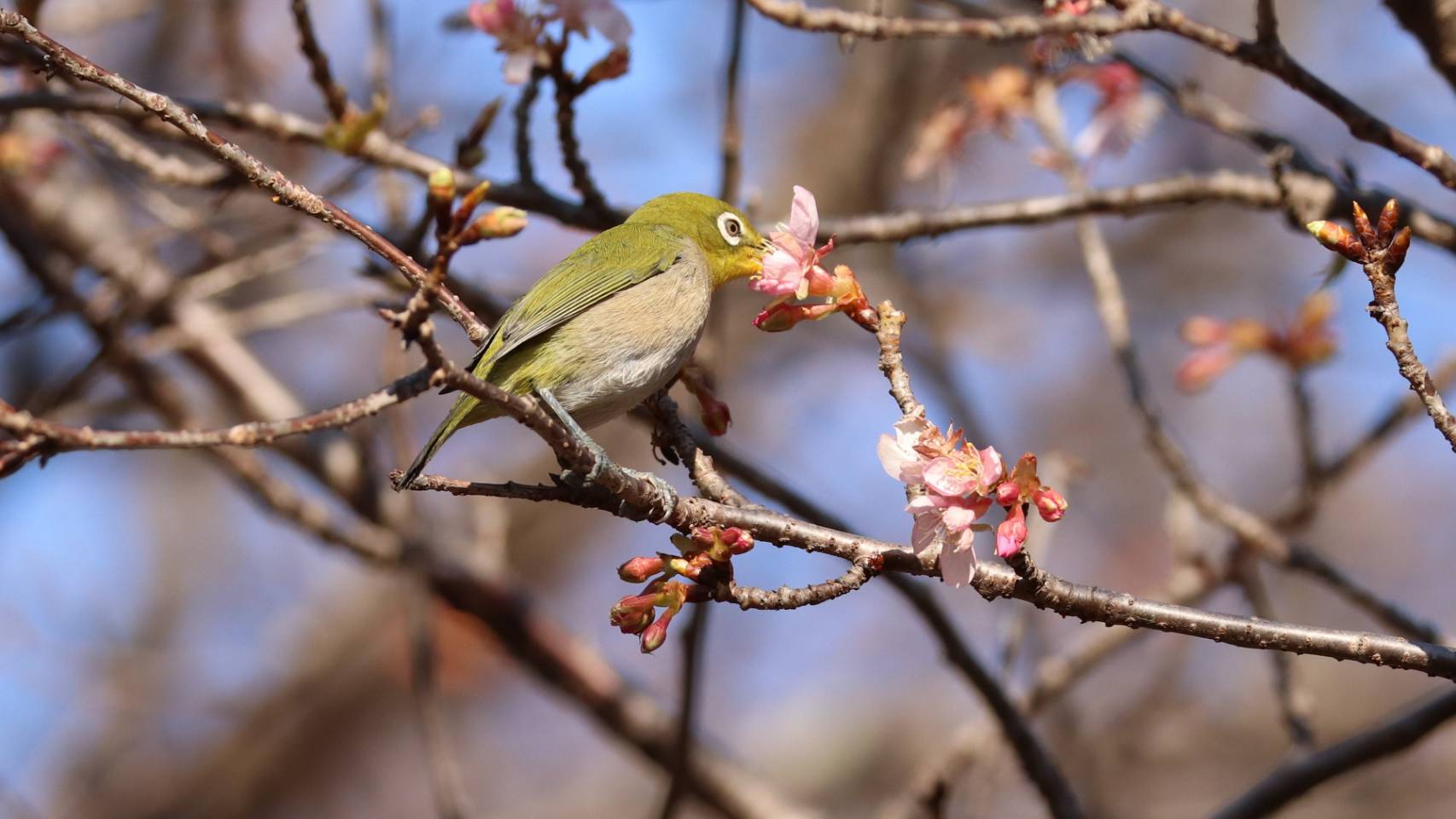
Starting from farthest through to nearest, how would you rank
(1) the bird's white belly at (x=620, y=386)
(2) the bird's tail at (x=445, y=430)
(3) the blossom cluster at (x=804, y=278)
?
(1) the bird's white belly at (x=620, y=386) → (2) the bird's tail at (x=445, y=430) → (3) the blossom cluster at (x=804, y=278)

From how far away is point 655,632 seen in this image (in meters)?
2.62

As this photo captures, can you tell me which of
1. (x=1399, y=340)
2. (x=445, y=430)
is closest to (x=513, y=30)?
(x=445, y=430)

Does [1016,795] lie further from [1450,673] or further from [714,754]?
[1450,673]

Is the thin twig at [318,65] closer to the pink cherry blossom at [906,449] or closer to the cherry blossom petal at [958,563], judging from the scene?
the pink cherry blossom at [906,449]

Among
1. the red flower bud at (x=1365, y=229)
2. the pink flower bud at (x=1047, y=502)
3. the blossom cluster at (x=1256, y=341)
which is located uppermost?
the blossom cluster at (x=1256, y=341)

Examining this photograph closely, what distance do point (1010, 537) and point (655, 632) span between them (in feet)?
2.56

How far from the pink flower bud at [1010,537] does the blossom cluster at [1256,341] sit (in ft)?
10.2

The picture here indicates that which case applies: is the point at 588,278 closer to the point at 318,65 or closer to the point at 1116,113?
the point at 318,65

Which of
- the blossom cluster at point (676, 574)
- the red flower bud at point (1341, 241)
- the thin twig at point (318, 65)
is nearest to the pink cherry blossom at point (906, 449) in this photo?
the blossom cluster at point (676, 574)

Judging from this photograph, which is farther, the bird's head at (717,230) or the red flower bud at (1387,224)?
the bird's head at (717,230)

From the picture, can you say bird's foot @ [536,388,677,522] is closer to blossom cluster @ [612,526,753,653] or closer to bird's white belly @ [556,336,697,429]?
blossom cluster @ [612,526,753,653]

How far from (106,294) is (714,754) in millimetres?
3613

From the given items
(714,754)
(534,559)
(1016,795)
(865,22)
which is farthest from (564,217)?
(1016,795)

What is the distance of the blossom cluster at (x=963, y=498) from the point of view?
8.00 feet
